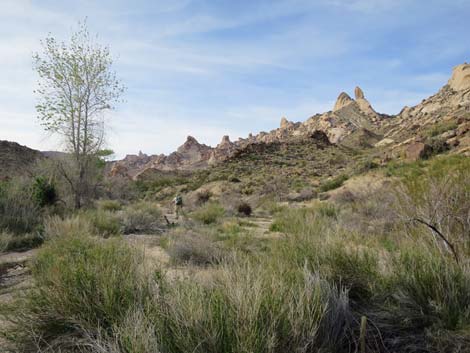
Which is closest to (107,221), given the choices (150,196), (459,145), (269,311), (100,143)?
(100,143)

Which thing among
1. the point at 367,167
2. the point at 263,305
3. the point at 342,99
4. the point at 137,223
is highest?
the point at 342,99

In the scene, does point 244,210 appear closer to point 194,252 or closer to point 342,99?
point 194,252

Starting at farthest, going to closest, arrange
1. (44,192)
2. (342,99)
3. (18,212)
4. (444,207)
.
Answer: (342,99), (44,192), (18,212), (444,207)

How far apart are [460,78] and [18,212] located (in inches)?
3119

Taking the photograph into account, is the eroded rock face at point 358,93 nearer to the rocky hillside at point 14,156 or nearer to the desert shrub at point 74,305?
the rocky hillside at point 14,156

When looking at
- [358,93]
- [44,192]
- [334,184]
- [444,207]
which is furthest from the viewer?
[358,93]

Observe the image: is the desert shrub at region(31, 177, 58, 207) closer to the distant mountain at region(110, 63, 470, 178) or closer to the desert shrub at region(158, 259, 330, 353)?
the desert shrub at region(158, 259, 330, 353)

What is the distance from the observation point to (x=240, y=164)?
45906mm

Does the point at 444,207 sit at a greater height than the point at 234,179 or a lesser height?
lesser

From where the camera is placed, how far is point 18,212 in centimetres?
1102

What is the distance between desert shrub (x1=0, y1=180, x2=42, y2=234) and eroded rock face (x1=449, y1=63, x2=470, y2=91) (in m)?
70.8

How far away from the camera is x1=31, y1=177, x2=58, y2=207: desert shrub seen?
13.6 m

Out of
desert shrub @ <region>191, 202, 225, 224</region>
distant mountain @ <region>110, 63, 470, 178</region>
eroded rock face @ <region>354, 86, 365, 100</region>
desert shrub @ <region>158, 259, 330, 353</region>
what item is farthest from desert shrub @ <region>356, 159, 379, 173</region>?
eroded rock face @ <region>354, 86, 365, 100</region>

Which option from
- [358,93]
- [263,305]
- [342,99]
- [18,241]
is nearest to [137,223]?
[18,241]
